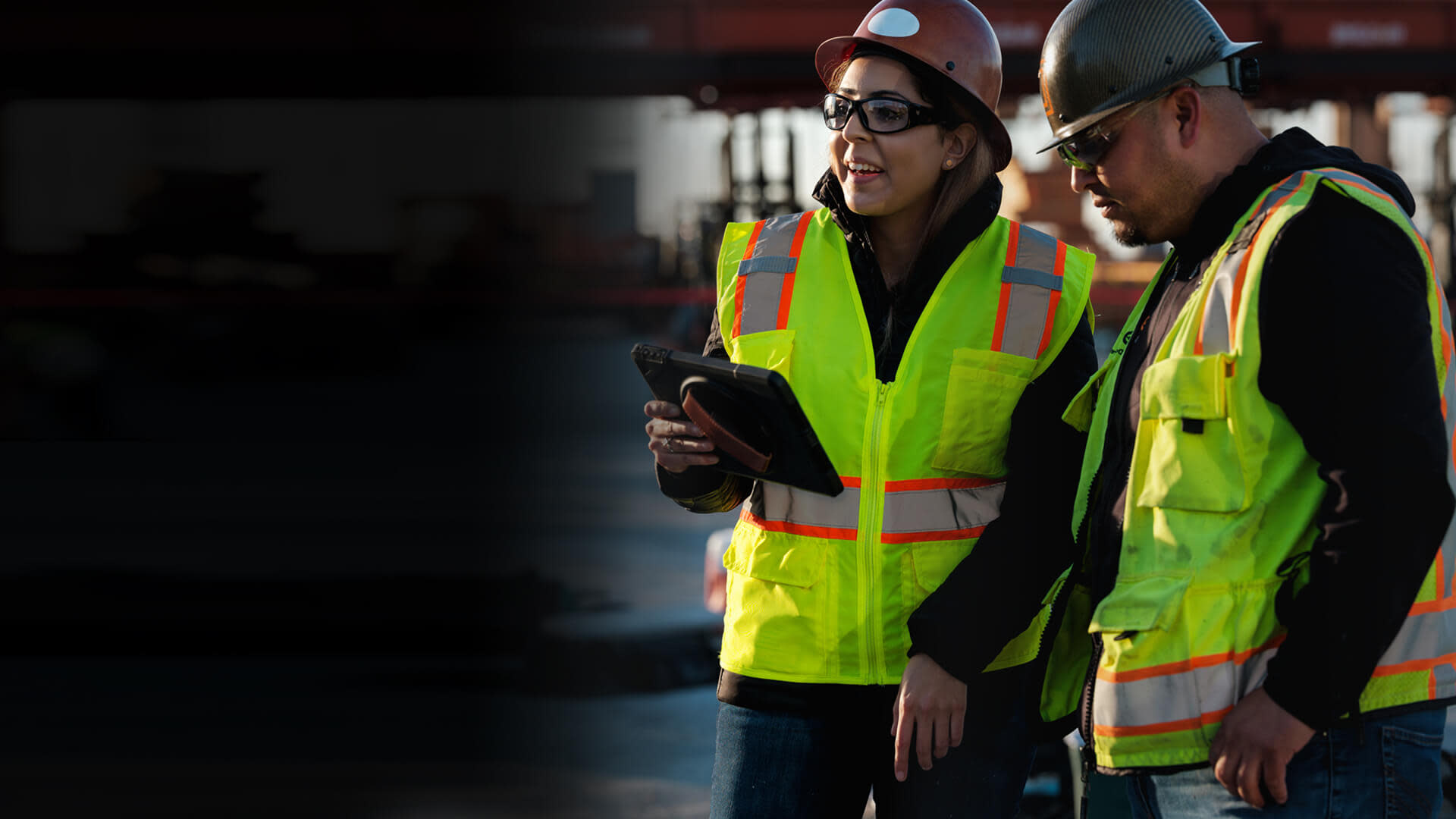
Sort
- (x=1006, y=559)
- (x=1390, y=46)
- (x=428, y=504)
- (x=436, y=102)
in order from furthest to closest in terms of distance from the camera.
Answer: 1. (x=1390, y=46)
2. (x=436, y=102)
3. (x=428, y=504)
4. (x=1006, y=559)

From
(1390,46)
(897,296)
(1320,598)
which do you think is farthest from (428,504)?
(1390,46)

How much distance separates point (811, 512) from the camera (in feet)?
6.15

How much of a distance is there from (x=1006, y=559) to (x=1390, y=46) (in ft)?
48.4

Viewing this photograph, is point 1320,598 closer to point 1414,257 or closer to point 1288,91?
point 1414,257

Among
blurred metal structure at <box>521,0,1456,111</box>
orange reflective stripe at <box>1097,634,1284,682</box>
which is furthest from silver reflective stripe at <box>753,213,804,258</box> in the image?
blurred metal structure at <box>521,0,1456,111</box>

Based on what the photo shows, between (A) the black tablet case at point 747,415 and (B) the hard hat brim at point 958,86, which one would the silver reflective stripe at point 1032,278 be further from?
(A) the black tablet case at point 747,415

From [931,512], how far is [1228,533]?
1.61 feet

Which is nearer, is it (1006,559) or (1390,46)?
(1006,559)

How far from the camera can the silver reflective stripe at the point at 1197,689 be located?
1468 mm

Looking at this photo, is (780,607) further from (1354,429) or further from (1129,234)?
(1354,429)

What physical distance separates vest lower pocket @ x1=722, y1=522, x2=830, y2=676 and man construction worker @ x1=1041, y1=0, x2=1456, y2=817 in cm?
42

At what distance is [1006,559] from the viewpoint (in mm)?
1798

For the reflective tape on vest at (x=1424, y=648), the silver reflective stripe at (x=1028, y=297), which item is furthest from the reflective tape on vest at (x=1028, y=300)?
the reflective tape on vest at (x=1424, y=648)

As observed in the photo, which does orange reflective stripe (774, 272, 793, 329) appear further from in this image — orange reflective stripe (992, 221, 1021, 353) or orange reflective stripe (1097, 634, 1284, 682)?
orange reflective stripe (1097, 634, 1284, 682)
